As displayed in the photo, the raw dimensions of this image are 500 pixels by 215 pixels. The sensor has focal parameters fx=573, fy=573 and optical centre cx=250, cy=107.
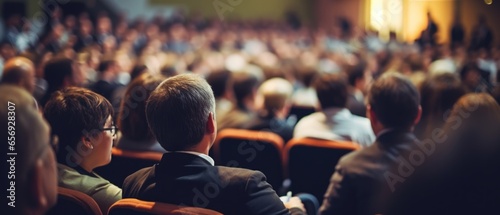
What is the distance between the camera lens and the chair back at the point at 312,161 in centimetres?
317

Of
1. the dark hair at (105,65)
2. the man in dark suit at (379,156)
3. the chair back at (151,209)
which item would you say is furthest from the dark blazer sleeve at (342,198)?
the dark hair at (105,65)

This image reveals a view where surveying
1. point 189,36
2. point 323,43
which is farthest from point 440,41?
point 189,36

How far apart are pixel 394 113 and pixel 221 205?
4.06 feet

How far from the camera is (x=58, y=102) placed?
214 centimetres

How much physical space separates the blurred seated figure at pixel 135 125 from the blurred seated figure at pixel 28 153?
146 cm

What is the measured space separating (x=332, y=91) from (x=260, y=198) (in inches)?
82.5

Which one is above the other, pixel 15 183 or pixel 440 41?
pixel 15 183

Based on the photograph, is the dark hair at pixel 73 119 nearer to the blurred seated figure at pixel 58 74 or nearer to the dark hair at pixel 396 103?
Result: the dark hair at pixel 396 103

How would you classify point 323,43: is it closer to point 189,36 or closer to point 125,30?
point 189,36

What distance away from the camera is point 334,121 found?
3.68 metres

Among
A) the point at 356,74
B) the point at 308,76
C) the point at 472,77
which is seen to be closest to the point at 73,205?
the point at 356,74

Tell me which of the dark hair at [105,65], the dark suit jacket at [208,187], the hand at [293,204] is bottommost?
the dark hair at [105,65]

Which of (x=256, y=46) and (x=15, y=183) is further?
(x=256, y=46)

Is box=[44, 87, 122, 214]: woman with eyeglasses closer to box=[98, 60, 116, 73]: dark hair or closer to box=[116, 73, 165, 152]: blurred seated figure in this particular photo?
box=[116, 73, 165, 152]: blurred seated figure
